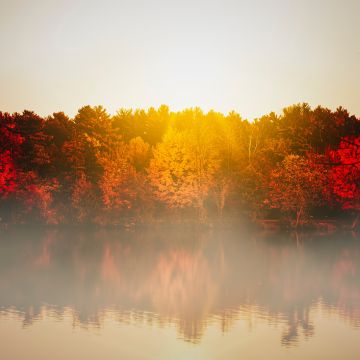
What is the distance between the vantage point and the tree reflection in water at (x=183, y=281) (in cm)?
2715

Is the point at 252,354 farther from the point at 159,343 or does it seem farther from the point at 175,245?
the point at 175,245

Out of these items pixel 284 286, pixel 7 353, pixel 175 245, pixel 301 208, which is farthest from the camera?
pixel 301 208

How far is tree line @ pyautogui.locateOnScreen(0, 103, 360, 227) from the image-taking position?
250 feet

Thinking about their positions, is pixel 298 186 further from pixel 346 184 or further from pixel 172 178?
pixel 172 178

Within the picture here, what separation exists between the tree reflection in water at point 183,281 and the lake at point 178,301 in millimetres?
62

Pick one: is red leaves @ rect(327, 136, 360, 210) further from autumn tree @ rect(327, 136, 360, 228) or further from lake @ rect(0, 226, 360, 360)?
lake @ rect(0, 226, 360, 360)

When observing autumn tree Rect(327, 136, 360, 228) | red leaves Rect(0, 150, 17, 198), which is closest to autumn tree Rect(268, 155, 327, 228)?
autumn tree Rect(327, 136, 360, 228)

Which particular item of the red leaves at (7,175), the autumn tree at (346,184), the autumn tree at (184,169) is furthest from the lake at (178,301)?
the autumn tree at (184,169)

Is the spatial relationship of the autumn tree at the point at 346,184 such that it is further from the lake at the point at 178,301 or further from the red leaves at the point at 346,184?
the lake at the point at 178,301

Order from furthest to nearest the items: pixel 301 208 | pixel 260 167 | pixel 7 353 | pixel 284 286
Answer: pixel 260 167, pixel 301 208, pixel 284 286, pixel 7 353

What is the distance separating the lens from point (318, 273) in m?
40.6

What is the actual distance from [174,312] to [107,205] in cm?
5182

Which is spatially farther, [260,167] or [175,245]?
[260,167]

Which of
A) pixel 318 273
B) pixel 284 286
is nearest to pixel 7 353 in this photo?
pixel 284 286
